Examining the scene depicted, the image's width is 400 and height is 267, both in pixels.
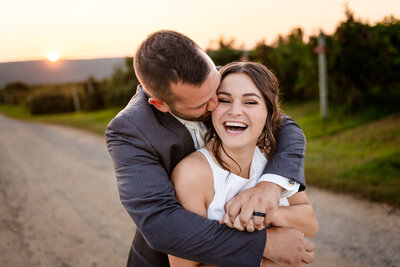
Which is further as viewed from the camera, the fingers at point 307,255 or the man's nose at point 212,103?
the man's nose at point 212,103

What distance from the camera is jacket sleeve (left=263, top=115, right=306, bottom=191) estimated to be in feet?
6.16

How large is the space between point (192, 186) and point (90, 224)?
11.0 feet

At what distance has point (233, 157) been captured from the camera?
200cm

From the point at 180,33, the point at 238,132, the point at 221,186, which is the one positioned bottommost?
the point at 221,186

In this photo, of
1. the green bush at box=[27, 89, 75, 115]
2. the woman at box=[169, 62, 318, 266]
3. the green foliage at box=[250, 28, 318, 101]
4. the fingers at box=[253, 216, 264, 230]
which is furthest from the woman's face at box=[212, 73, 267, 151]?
the green bush at box=[27, 89, 75, 115]

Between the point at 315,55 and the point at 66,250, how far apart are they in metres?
7.78

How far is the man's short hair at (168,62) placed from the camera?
5.31ft

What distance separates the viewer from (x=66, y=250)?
3883 mm

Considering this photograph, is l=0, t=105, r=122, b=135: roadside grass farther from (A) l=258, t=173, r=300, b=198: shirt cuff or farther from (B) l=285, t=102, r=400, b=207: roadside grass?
(A) l=258, t=173, r=300, b=198: shirt cuff

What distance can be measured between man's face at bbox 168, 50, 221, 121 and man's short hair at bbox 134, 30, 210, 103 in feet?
0.09

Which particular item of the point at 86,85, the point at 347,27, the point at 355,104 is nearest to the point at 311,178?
the point at 355,104

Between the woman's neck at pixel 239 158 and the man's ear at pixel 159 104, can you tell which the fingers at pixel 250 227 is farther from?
the man's ear at pixel 159 104

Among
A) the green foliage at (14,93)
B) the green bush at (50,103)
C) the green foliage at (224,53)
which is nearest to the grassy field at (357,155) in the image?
the green foliage at (224,53)

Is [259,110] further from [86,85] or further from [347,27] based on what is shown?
[86,85]
